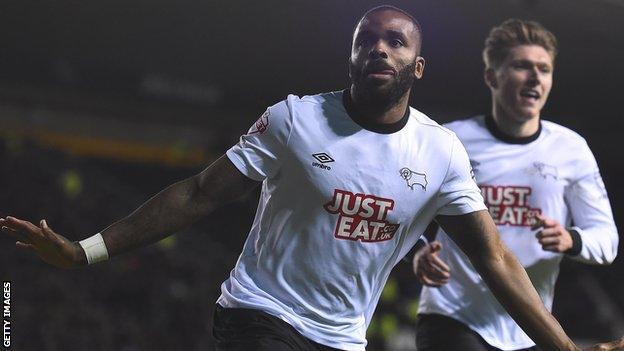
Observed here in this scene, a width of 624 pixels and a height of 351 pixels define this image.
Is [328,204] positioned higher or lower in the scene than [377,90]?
lower

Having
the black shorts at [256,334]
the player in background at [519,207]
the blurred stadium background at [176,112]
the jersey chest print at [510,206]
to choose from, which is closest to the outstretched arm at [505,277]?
the black shorts at [256,334]

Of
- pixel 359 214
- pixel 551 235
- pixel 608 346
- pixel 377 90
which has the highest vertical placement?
pixel 377 90

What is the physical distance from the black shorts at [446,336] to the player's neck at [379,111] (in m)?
1.59

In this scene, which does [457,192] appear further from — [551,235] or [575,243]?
[575,243]

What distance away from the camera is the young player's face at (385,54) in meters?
3.78

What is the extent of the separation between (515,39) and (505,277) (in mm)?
2117

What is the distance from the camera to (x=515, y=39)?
5582 mm

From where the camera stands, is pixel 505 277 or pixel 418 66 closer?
pixel 505 277

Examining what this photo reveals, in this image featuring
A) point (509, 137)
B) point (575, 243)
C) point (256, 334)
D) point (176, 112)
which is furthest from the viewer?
point (176, 112)

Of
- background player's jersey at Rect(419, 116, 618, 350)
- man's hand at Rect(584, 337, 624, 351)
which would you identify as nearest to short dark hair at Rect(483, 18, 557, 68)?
background player's jersey at Rect(419, 116, 618, 350)

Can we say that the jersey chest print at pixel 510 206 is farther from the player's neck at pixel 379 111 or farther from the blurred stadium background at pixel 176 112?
the blurred stadium background at pixel 176 112

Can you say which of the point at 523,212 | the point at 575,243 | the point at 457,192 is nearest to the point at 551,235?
the point at 575,243

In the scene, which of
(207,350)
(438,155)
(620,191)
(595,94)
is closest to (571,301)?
(595,94)

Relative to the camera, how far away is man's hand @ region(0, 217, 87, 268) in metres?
A: 3.47
